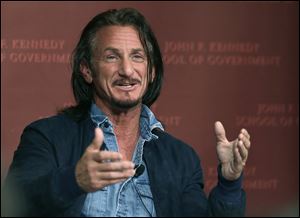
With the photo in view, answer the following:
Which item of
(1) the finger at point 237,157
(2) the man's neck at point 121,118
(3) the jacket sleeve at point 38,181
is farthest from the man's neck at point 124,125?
(1) the finger at point 237,157

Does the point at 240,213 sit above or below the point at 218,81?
below

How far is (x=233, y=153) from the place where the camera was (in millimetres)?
1818

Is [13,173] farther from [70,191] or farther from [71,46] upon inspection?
[71,46]

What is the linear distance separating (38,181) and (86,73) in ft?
1.59

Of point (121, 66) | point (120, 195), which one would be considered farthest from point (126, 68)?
point (120, 195)

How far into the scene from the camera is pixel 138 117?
6.96 ft

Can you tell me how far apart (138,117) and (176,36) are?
4.97 ft

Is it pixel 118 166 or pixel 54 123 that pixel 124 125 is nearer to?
pixel 54 123

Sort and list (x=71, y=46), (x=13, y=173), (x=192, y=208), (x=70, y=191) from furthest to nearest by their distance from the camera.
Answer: (x=71, y=46) < (x=192, y=208) < (x=13, y=173) < (x=70, y=191)

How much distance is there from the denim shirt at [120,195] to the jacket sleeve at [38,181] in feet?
0.44

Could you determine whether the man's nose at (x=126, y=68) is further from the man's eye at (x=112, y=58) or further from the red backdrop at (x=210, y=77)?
the red backdrop at (x=210, y=77)

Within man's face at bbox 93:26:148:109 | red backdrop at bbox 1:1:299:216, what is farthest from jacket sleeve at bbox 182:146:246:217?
red backdrop at bbox 1:1:299:216

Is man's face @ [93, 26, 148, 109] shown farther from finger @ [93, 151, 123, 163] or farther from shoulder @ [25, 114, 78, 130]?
finger @ [93, 151, 123, 163]

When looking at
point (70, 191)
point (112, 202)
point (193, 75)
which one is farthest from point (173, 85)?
point (70, 191)
